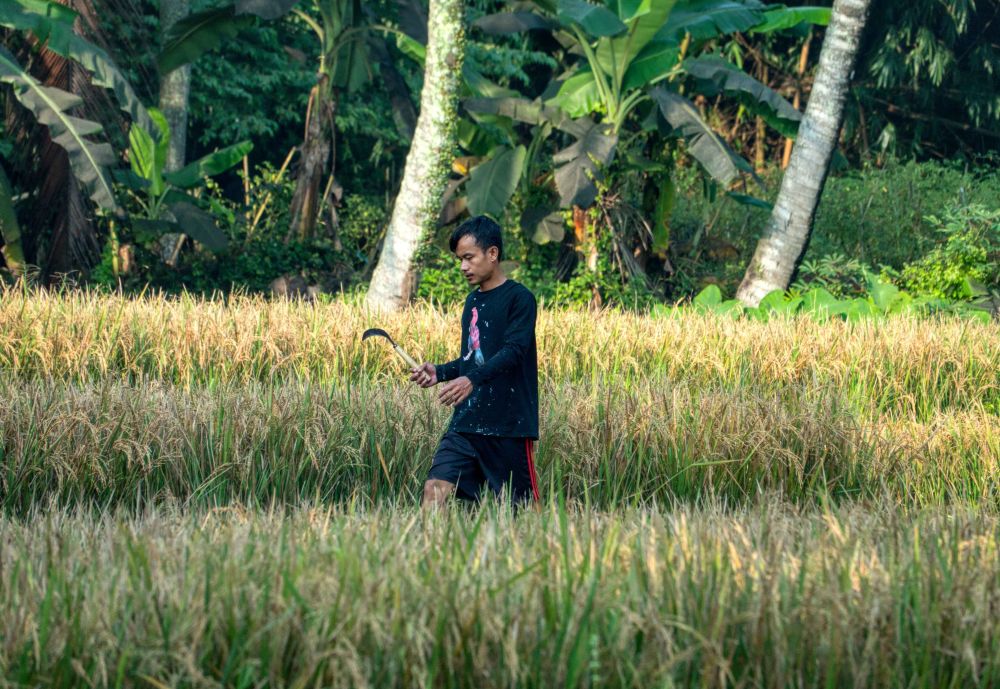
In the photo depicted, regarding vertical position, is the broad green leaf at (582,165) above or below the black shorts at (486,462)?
above

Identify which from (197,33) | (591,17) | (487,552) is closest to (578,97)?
(591,17)

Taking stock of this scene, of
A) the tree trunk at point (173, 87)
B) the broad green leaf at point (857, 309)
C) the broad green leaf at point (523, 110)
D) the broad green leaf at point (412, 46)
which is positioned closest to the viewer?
the broad green leaf at point (857, 309)

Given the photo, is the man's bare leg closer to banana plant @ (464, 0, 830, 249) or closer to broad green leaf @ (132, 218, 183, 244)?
banana plant @ (464, 0, 830, 249)

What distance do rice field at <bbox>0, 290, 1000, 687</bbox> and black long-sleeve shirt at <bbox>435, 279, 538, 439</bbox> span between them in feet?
1.45

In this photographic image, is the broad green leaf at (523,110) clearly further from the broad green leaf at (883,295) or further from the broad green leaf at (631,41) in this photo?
the broad green leaf at (883,295)

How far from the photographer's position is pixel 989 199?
15.3 metres

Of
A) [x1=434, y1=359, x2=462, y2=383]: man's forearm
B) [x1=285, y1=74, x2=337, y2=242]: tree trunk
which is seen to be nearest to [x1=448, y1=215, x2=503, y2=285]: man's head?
[x1=434, y1=359, x2=462, y2=383]: man's forearm

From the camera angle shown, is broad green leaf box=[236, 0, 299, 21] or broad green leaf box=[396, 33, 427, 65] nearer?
broad green leaf box=[236, 0, 299, 21]

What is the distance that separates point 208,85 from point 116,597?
1388 centimetres

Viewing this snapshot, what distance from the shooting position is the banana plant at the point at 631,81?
1091 cm

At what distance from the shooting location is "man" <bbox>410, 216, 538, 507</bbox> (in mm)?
4383

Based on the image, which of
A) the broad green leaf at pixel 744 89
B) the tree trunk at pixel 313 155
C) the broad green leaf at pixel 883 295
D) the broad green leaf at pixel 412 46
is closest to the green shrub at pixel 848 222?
the broad green leaf at pixel 744 89

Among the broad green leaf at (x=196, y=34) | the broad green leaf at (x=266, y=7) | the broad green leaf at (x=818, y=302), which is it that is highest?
the broad green leaf at (x=266, y=7)

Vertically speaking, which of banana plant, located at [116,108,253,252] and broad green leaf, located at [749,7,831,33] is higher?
broad green leaf, located at [749,7,831,33]
